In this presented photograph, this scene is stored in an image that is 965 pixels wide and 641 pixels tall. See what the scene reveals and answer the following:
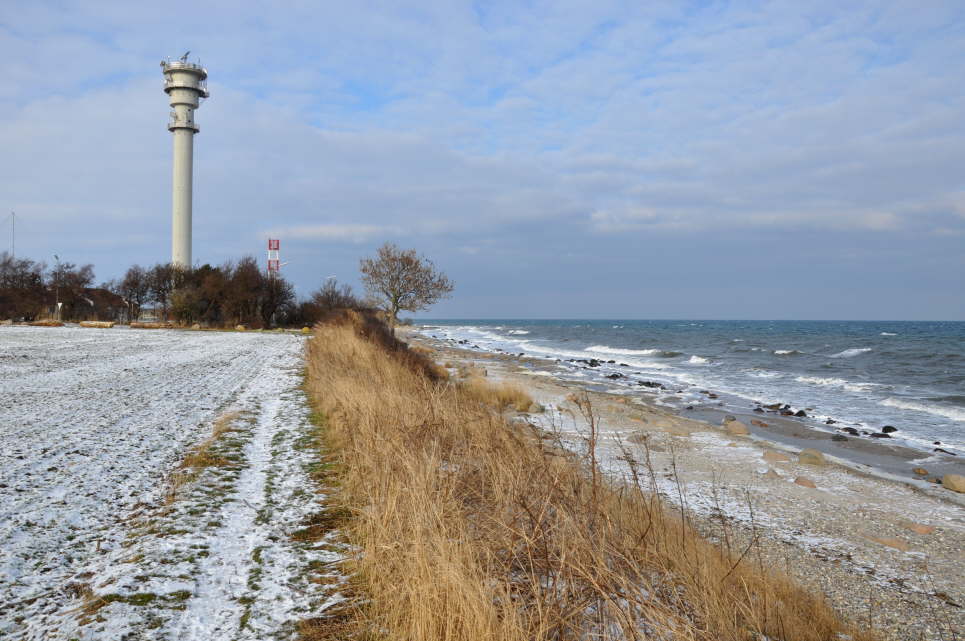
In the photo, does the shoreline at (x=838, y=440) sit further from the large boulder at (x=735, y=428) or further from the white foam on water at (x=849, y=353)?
the white foam on water at (x=849, y=353)

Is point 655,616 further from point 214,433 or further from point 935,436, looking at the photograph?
point 935,436

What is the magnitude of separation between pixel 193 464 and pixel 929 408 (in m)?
22.0

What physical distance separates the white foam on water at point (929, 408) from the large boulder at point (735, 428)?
780 cm

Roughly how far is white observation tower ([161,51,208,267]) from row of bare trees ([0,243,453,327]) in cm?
605

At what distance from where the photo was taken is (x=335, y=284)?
5131cm

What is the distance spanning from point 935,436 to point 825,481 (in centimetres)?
751

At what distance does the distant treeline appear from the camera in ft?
159

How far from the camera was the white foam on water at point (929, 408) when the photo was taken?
1739cm

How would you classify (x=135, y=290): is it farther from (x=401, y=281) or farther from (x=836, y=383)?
(x=836, y=383)

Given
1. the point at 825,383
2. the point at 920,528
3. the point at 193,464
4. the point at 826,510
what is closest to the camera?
the point at 193,464

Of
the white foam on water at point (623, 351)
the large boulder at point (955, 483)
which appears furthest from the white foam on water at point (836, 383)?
the white foam on water at point (623, 351)

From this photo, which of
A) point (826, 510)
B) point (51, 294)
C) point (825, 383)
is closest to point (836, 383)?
point (825, 383)

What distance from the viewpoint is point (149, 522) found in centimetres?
521

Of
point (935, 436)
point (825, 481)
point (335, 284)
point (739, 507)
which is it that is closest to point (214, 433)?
point (739, 507)
